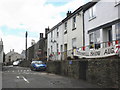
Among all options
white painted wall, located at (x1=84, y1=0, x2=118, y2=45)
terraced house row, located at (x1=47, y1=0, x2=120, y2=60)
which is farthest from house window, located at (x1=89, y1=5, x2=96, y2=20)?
white painted wall, located at (x1=84, y1=0, x2=118, y2=45)

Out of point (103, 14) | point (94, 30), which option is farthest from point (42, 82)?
point (103, 14)

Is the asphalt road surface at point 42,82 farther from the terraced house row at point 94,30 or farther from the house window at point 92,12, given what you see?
the house window at point 92,12

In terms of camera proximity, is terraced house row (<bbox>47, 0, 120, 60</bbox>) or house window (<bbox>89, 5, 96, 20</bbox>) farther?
house window (<bbox>89, 5, 96, 20</bbox>)

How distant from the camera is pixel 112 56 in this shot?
1112 centimetres

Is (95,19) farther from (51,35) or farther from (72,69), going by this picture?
(51,35)

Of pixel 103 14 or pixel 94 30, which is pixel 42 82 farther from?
pixel 103 14

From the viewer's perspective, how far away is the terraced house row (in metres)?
13.1

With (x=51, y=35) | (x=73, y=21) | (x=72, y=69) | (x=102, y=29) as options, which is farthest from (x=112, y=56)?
Result: (x=51, y=35)

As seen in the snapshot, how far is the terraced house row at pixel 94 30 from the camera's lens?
13.1 meters

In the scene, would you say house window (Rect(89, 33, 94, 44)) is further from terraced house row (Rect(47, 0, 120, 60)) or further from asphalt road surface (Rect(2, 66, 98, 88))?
asphalt road surface (Rect(2, 66, 98, 88))

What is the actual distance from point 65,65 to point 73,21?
6508mm

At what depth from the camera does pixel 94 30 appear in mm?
16844

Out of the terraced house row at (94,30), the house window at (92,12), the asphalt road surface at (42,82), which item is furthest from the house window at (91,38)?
the asphalt road surface at (42,82)

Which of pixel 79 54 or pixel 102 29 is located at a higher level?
pixel 102 29
